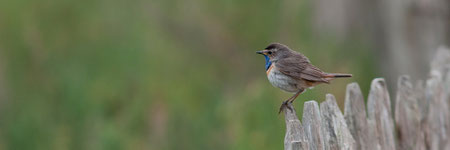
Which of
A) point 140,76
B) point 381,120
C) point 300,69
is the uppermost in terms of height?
point 300,69

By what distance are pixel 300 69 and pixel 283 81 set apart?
86mm

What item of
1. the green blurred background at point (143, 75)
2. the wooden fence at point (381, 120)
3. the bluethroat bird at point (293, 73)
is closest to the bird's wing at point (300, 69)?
the bluethroat bird at point (293, 73)

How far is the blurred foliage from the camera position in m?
3.79

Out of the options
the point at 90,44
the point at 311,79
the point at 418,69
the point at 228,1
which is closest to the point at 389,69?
the point at 418,69

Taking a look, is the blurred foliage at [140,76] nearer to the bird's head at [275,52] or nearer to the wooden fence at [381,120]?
the bird's head at [275,52]

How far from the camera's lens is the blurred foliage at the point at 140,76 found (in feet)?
12.5

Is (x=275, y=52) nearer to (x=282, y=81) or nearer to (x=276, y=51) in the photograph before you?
(x=276, y=51)

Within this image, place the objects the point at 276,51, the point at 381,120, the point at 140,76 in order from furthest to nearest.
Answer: the point at 140,76
the point at 276,51
the point at 381,120

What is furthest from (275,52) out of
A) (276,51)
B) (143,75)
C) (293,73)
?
(143,75)

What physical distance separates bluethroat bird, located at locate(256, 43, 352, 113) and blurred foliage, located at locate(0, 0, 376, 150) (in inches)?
21.8

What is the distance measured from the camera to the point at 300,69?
9.42ft

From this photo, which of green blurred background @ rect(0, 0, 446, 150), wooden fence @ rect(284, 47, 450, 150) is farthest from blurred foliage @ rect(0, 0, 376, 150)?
wooden fence @ rect(284, 47, 450, 150)

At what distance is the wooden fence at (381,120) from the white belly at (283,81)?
319mm

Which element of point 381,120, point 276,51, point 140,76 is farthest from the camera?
point 140,76
